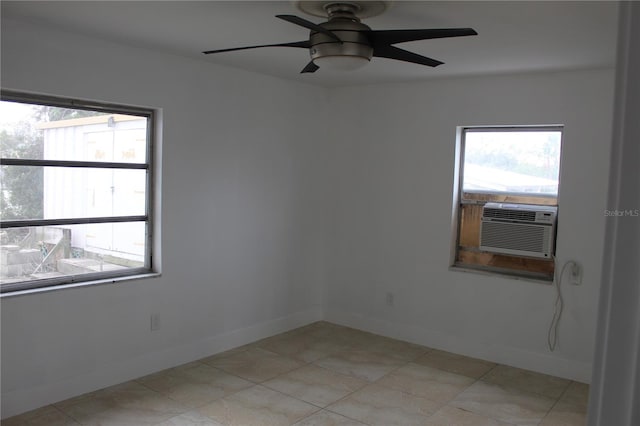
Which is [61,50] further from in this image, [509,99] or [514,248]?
[514,248]

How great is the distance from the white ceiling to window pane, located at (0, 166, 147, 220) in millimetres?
931

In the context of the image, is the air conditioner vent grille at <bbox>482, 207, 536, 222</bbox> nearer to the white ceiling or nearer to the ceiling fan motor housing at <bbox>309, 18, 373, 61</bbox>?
the white ceiling

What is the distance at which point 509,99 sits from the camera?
4.39 m

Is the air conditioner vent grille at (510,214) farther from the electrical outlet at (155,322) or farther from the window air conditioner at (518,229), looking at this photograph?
the electrical outlet at (155,322)

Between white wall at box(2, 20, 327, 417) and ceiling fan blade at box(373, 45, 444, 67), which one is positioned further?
white wall at box(2, 20, 327, 417)

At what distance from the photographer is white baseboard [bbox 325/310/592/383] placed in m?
4.25

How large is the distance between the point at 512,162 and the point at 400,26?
2069mm

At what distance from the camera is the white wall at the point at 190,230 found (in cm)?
335

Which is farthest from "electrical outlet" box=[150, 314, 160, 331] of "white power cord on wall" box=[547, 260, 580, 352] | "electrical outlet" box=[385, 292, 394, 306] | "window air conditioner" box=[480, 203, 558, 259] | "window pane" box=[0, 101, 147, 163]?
"white power cord on wall" box=[547, 260, 580, 352]

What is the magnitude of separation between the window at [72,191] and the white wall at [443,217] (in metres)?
2.11

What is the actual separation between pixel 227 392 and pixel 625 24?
10.9 ft

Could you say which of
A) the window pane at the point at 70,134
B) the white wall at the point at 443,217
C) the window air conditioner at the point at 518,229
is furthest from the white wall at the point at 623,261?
the window pane at the point at 70,134

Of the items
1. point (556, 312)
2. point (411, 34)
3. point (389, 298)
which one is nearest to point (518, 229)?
point (556, 312)

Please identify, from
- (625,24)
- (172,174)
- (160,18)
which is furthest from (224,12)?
(625,24)
